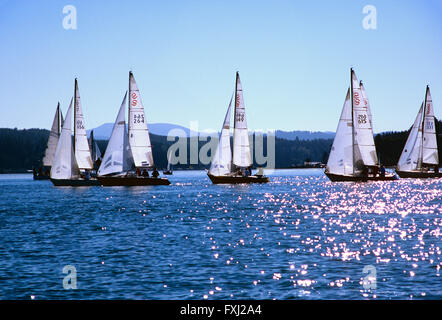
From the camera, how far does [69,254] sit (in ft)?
90.0

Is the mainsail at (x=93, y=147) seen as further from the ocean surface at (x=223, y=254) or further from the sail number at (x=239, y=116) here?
the ocean surface at (x=223, y=254)

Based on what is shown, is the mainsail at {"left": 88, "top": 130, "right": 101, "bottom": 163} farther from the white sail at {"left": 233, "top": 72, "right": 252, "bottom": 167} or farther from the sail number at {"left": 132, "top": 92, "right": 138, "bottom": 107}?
the white sail at {"left": 233, "top": 72, "right": 252, "bottom": 167}

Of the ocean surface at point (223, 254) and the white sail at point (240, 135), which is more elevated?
the white sail at point (240, 135)

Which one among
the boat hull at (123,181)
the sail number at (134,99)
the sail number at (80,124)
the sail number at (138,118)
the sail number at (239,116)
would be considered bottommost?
the boat hull at (123,181)

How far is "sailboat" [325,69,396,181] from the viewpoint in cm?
8950

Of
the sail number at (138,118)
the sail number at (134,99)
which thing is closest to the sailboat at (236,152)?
the sail number at (138,118)

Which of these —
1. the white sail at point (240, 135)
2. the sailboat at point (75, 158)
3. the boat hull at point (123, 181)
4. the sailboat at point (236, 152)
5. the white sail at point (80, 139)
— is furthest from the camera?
the white sail at point (240, 135)

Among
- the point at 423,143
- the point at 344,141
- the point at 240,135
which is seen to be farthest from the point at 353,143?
the point at 423,143

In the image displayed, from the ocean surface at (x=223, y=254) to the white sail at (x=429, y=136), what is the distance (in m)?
57.4

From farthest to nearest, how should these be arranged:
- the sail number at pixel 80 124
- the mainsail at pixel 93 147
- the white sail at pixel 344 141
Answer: the mainsail at pixel 93 147, the white sail at pixel 344 141, the sail number at pixel 80 124

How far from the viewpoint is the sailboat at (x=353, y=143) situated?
294ft

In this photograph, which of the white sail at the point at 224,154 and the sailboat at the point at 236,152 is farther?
the sailboat at the point at 236,152

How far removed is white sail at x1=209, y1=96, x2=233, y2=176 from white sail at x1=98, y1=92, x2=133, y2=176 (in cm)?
1211

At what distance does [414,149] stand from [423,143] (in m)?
2.08
